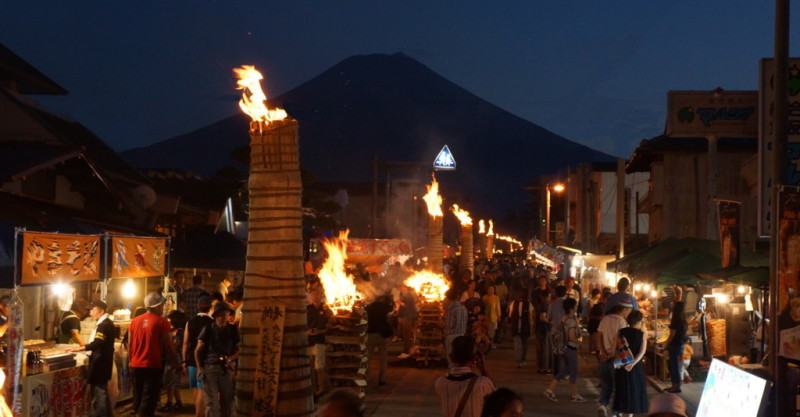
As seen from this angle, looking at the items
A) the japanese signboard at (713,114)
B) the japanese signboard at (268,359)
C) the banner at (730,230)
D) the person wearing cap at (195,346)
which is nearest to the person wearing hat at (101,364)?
the person wearing cap at (195,346)

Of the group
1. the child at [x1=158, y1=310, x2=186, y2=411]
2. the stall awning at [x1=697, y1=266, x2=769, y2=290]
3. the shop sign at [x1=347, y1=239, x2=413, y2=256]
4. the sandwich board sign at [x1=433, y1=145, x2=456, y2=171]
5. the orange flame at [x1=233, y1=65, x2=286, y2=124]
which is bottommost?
the child at [x1=158, y1=310, x2=186, y2=411]

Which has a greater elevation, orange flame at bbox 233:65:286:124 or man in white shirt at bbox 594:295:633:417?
orange flame at bbox 233:65:286:124

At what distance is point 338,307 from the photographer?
14117 millimetres

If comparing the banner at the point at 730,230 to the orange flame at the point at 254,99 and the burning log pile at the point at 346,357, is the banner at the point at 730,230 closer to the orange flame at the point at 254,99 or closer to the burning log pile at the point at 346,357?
the burning log pile at the point at 346,357

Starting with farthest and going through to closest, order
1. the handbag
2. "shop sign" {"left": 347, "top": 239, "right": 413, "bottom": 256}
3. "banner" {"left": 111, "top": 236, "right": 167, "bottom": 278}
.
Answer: "shop sign" {"left": 347, "top": 239, "right": 413, "bottom": 256} → "banner" {"left": 111, "top": 236, "right": 167, "bottom": 278} → the handbag

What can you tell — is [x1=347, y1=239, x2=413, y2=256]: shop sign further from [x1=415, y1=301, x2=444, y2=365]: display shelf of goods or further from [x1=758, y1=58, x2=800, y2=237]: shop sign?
[x1=758, y1=58, x2=800, y2=237]: shop sign

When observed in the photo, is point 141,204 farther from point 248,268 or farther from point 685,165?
point 685,165

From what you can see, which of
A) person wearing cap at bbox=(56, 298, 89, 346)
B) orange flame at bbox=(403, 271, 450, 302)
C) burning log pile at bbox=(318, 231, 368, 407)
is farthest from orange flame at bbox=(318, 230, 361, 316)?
orange flame at bbox=(403, 271, 450, 302)

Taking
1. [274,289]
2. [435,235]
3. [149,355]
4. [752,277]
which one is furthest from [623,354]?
[435,235]

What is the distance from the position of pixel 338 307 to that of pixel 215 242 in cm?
719

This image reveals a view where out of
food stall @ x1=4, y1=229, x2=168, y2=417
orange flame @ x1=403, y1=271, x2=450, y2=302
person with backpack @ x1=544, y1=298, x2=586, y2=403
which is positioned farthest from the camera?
orange flame @ x1=403, y1=271, x2=450, y2=302

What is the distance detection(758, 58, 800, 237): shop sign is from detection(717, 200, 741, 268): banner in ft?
2.93

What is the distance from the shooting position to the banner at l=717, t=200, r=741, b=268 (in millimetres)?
13436

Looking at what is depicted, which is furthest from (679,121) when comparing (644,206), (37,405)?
(644,206)
